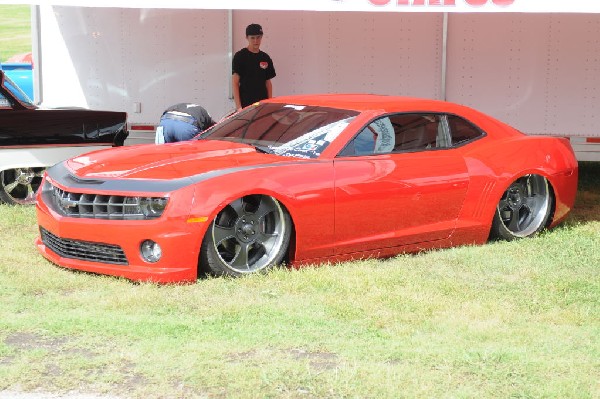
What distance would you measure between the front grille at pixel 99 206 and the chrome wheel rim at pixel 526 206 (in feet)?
10.5

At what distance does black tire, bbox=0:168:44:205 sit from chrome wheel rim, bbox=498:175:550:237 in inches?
178

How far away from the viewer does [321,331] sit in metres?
5.48

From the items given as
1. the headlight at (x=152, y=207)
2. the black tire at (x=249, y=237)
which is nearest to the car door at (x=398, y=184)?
the black tire at (x=249, y=237)

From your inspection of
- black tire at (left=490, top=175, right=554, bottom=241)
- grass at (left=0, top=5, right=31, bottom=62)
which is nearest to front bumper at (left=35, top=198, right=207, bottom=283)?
black tire at (left=490, top=175, right=554, bottom=241)

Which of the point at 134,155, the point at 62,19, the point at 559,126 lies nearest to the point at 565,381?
the point at 134,155

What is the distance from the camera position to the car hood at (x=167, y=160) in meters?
6.77

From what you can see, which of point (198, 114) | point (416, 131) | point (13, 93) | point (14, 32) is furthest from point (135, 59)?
point (14, 32)

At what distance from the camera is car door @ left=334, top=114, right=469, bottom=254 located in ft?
23.4

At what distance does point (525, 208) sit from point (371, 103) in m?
1.67

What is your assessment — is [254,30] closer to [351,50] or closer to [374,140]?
[351,50]

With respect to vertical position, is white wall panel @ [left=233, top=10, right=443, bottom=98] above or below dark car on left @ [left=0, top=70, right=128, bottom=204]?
above

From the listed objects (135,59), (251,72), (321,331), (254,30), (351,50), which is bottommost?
(321,331)

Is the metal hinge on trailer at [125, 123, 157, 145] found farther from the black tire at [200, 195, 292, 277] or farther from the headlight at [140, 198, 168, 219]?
the headlight at [140, 198, 168, 219]

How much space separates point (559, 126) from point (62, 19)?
5.64 metres
